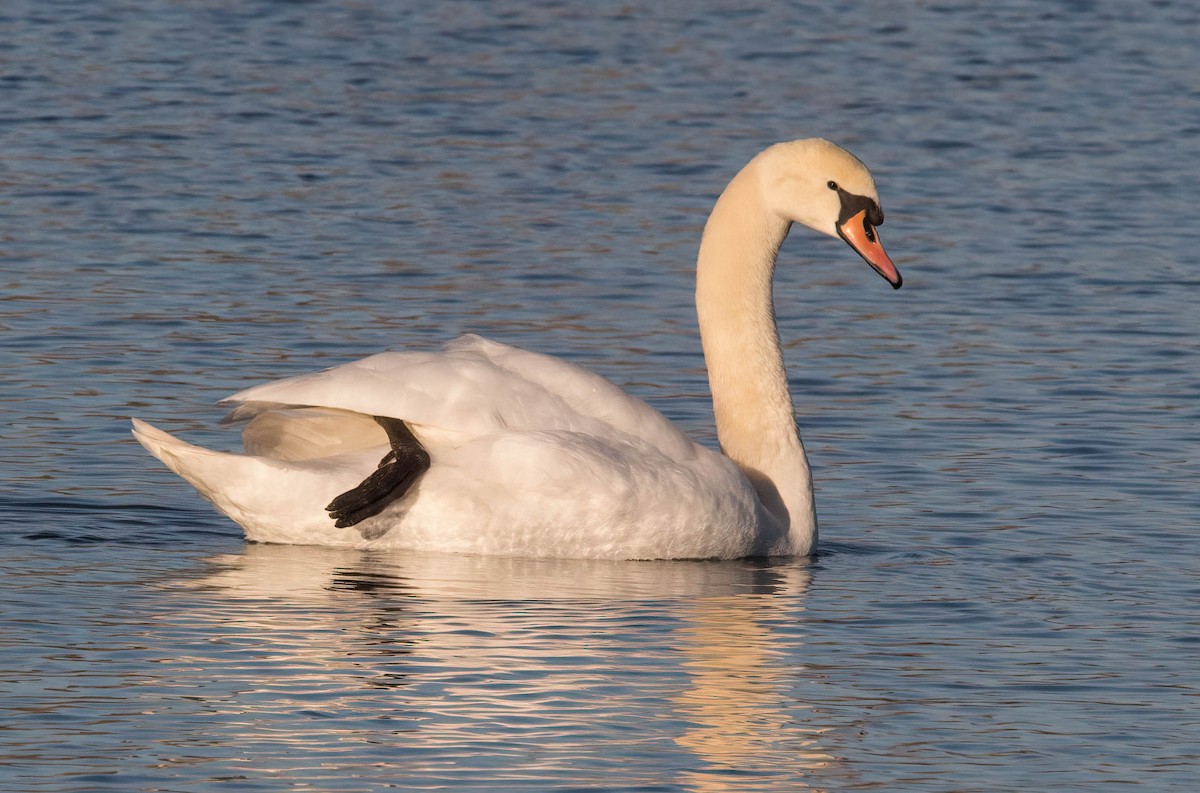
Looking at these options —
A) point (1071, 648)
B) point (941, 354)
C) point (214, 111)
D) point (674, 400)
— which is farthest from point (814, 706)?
point (214, 111)

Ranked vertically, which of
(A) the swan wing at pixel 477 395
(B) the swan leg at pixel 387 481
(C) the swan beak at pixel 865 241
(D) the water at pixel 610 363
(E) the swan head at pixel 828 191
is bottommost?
(D) the water at pixel 610 363

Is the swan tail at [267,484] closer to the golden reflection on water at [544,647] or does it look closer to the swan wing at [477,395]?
the golden reflection on water at [544,647]

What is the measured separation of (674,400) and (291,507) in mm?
3117

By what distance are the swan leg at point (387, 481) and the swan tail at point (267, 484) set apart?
83 mm

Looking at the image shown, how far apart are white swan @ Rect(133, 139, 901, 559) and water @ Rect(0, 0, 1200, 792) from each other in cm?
14

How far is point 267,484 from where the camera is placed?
30.9 ft

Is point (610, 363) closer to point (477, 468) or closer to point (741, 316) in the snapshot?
point (741, 316)

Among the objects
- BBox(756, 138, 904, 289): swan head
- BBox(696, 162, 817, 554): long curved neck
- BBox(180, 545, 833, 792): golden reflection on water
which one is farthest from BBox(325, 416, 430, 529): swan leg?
BBox(756, 138, 904, 289): swan head

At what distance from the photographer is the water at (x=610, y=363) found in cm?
721

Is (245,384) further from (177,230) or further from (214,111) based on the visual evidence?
(214,111)

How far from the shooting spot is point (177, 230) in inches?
605

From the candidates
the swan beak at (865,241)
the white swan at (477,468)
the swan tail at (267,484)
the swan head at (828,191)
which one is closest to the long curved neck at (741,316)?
the swan head at (828,191)

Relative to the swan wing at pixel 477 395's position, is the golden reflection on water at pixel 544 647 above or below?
below

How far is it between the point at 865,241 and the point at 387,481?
7.78ft
